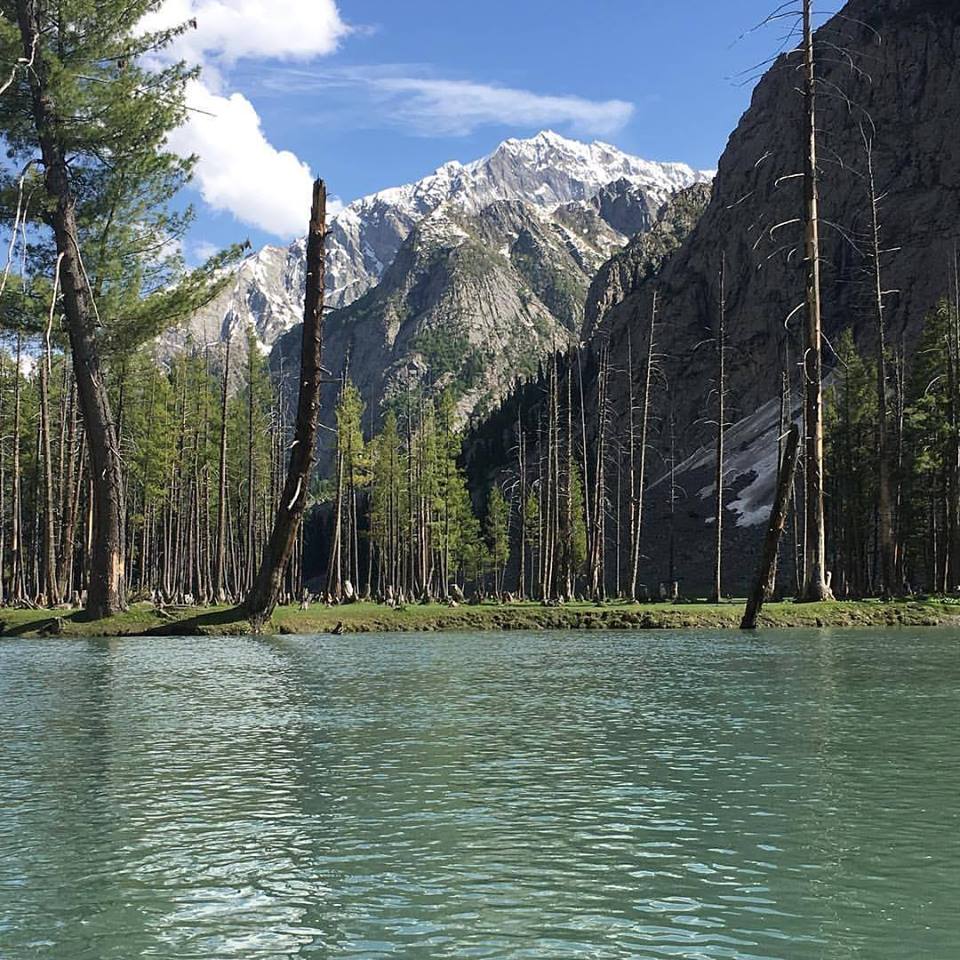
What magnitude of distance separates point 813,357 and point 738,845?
24.9m

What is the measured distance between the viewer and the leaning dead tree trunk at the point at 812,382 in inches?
1118

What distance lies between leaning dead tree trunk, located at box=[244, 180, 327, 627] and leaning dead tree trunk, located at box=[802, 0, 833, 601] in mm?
14090

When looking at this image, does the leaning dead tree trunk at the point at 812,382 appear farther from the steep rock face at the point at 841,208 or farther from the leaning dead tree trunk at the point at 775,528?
the steep rock face at the point at 841,208

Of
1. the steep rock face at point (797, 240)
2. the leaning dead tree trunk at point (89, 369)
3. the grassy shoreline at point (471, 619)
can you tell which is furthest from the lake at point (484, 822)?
the steep rock face at point (797, 240)

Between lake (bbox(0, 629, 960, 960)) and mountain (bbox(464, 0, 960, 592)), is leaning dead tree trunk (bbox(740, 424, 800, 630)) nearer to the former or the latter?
lake (bbox(0, 629, 960, 960))

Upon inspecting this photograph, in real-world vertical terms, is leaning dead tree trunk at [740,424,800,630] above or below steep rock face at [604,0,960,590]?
below

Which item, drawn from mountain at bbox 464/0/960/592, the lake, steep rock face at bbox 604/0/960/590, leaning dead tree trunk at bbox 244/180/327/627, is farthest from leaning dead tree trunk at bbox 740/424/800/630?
Result: steep rock face at bbox 604/0/960/590

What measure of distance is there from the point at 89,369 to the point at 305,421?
21.0 ft

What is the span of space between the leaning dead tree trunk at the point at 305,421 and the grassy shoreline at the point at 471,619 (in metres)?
2.29

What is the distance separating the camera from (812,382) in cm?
2895

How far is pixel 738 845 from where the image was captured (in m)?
6.14

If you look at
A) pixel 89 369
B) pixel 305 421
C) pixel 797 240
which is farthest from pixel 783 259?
pixel 89 369

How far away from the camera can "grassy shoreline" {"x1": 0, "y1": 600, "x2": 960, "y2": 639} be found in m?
27.8

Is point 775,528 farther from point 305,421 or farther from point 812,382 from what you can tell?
point 305,421
